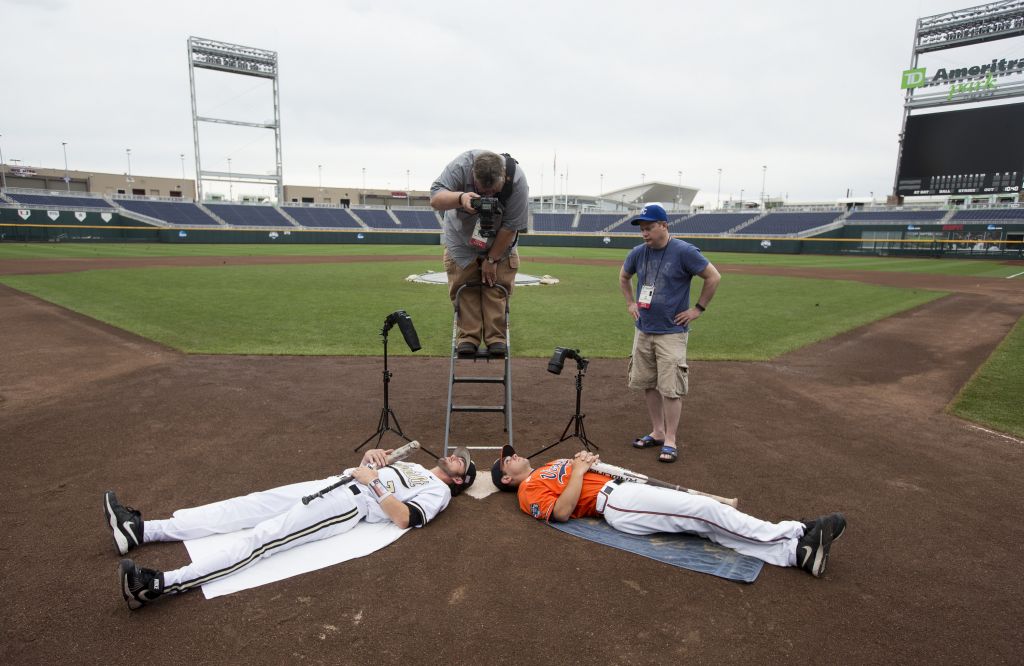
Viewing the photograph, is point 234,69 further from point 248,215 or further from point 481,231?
point 481,231

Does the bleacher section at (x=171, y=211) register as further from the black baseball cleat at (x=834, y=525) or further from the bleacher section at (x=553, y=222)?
the black baseball cleat at (x=834, y=525)

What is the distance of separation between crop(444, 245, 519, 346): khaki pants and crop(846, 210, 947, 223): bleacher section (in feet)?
176

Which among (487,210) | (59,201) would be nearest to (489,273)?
(487,210)

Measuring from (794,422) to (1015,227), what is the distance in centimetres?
4905

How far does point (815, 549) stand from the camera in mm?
3547

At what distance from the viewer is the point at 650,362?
575cm

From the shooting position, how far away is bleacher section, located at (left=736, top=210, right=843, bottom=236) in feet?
170

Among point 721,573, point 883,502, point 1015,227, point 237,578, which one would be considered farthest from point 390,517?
point 1015,227

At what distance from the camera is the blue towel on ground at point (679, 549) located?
3.59 metres

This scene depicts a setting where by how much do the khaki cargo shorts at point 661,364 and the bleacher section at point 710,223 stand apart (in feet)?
180

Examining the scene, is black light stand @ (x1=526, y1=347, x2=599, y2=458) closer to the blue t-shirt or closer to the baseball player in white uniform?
the blue t-shirt

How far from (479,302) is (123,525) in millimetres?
3488

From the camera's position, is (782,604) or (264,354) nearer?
(782,604)

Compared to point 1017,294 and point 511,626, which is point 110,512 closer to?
point 511,626
